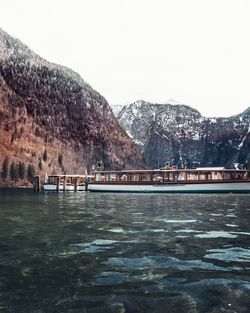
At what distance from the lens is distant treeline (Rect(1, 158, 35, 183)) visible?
15550 centimetres

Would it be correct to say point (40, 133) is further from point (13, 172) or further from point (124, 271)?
point (124, 271)

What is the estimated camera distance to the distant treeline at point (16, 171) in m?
156

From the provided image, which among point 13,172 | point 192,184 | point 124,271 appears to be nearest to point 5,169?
point 13,172

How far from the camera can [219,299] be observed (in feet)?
32.0

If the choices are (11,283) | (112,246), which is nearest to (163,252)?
(112,246)

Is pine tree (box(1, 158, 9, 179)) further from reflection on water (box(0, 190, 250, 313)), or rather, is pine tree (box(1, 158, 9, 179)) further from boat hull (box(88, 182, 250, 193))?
reflection on water (box(0, 190, 250, 313))

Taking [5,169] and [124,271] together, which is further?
[5,169]

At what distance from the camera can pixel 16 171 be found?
156875 millimetres

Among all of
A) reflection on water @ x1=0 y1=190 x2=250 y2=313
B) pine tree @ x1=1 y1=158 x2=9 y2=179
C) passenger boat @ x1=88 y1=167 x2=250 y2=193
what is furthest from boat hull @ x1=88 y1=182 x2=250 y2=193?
pine tree @ x1=1 y1=158 x2=9 y2=179

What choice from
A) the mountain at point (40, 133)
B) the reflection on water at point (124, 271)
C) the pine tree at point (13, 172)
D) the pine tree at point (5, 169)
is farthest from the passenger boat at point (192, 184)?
the mountain at point (40, 133)

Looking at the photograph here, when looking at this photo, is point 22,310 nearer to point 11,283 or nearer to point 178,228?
point 11,283

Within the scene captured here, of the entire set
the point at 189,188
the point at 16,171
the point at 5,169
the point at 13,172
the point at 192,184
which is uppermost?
the point at 5,169

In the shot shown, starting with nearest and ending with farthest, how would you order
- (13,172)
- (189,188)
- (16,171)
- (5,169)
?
(189,188) → (5,169) → (13,172) → (16,171)

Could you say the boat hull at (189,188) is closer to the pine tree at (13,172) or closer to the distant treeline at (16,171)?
the pine tree at (13,172)
